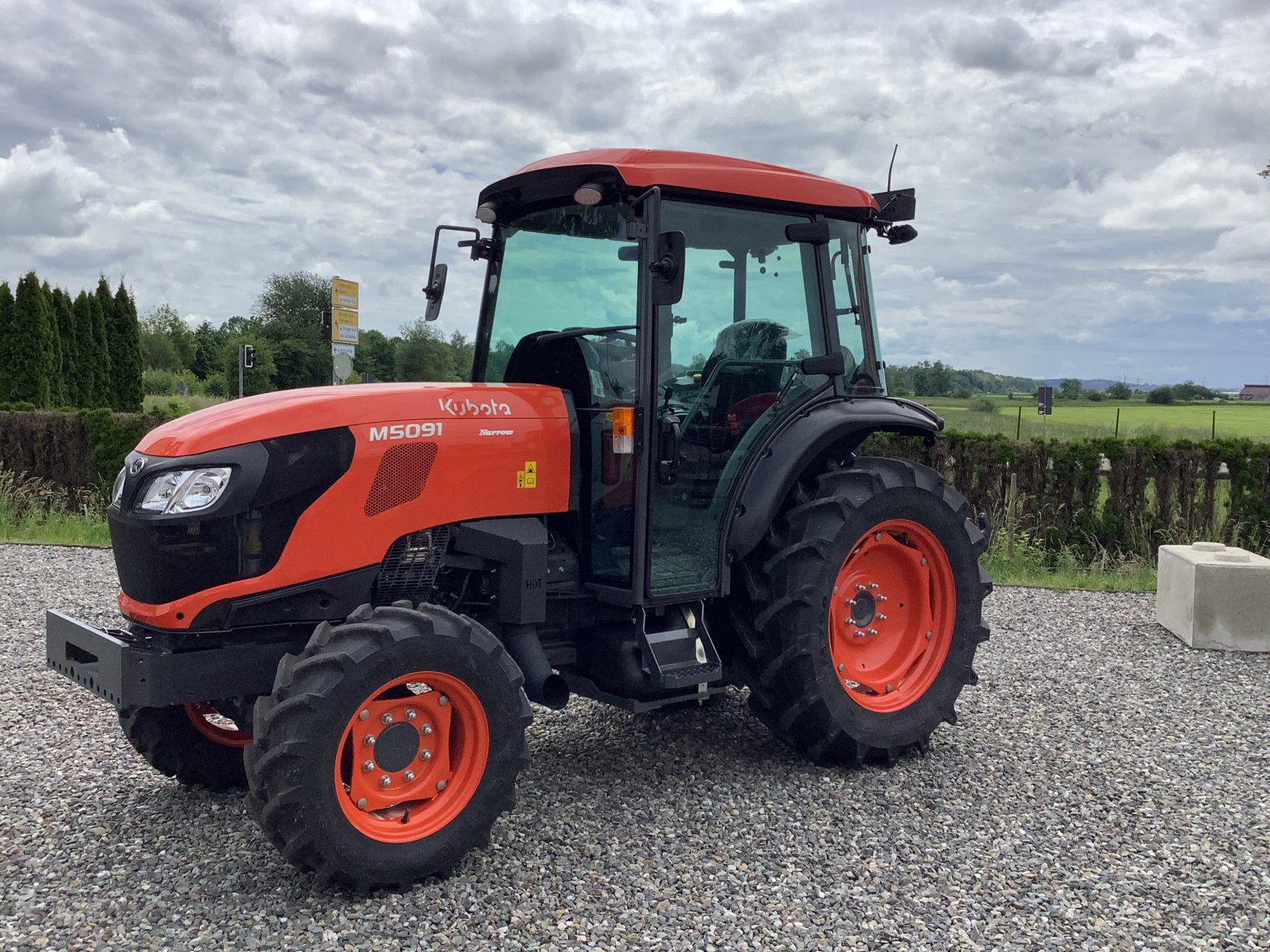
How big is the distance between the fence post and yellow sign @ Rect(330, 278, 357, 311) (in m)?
10.7

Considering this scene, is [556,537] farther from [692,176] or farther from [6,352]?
[6,352]

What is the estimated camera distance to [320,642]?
11.3 ft

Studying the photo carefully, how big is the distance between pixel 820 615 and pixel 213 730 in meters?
2.42

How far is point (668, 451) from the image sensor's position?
424 centimetres

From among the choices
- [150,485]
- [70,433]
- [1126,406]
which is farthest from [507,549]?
[1126,406]

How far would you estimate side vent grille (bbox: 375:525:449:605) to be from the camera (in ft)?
13.1

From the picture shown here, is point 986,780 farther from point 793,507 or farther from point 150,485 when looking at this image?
point 150,485

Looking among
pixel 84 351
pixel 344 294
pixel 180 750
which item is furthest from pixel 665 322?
pixel 84 351

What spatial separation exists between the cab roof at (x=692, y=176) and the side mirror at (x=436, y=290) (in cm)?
36

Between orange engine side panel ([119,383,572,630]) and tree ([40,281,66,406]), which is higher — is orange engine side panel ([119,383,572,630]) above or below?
below

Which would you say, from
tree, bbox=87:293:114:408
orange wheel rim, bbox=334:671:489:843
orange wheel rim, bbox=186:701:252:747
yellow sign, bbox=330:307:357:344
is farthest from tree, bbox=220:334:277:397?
orange wheel rim, bbox=334:671:489:843

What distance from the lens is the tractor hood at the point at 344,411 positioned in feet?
12.0

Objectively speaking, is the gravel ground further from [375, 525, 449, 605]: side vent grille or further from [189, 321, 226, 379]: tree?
[189, 321, 226, 379]: tree

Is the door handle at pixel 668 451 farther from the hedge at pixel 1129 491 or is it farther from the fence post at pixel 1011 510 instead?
the fence post at pixel 1011 510
